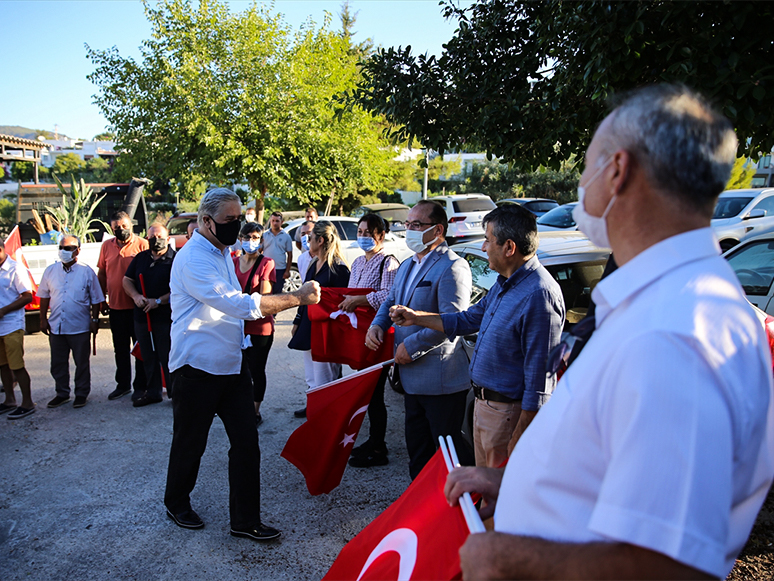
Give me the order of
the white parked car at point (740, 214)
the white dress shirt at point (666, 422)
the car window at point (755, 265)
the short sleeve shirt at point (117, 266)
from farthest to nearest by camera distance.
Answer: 1. the white parked car at point (740, 214)
2. the short sleeve shirt at point (117, 266)
3. the car window at point (755, 265)
4. the white dress shirt at point (666, 422)

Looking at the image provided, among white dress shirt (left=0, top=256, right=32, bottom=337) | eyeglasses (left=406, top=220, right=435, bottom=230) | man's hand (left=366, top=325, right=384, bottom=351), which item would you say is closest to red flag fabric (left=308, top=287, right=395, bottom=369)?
man's hand (left=366, top=325, right=384, bottom=351)

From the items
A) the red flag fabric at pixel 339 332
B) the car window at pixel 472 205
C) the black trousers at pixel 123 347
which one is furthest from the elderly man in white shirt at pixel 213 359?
the car window at pixel 472 205

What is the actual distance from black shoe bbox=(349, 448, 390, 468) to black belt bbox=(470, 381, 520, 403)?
77.9 inches

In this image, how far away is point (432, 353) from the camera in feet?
12.4

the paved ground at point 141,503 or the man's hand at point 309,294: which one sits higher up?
the man's hand at point 309,294

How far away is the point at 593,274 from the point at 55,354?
5.73 meters

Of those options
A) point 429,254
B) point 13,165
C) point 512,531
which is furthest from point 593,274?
point 13,165

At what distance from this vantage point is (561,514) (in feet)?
3.36

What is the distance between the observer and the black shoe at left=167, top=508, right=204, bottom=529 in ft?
12.4

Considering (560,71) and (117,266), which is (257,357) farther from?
(560,71)

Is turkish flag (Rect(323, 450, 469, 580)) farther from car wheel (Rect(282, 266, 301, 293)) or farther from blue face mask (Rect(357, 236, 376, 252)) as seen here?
car wheel (Rect(282, 266, 301, 293))

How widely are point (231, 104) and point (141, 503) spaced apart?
48.4 feet

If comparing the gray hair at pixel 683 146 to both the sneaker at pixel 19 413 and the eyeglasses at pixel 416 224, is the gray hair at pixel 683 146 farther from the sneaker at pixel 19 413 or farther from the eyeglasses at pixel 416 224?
the sneaker at pixel 19 413

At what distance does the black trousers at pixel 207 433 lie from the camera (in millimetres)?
3592
